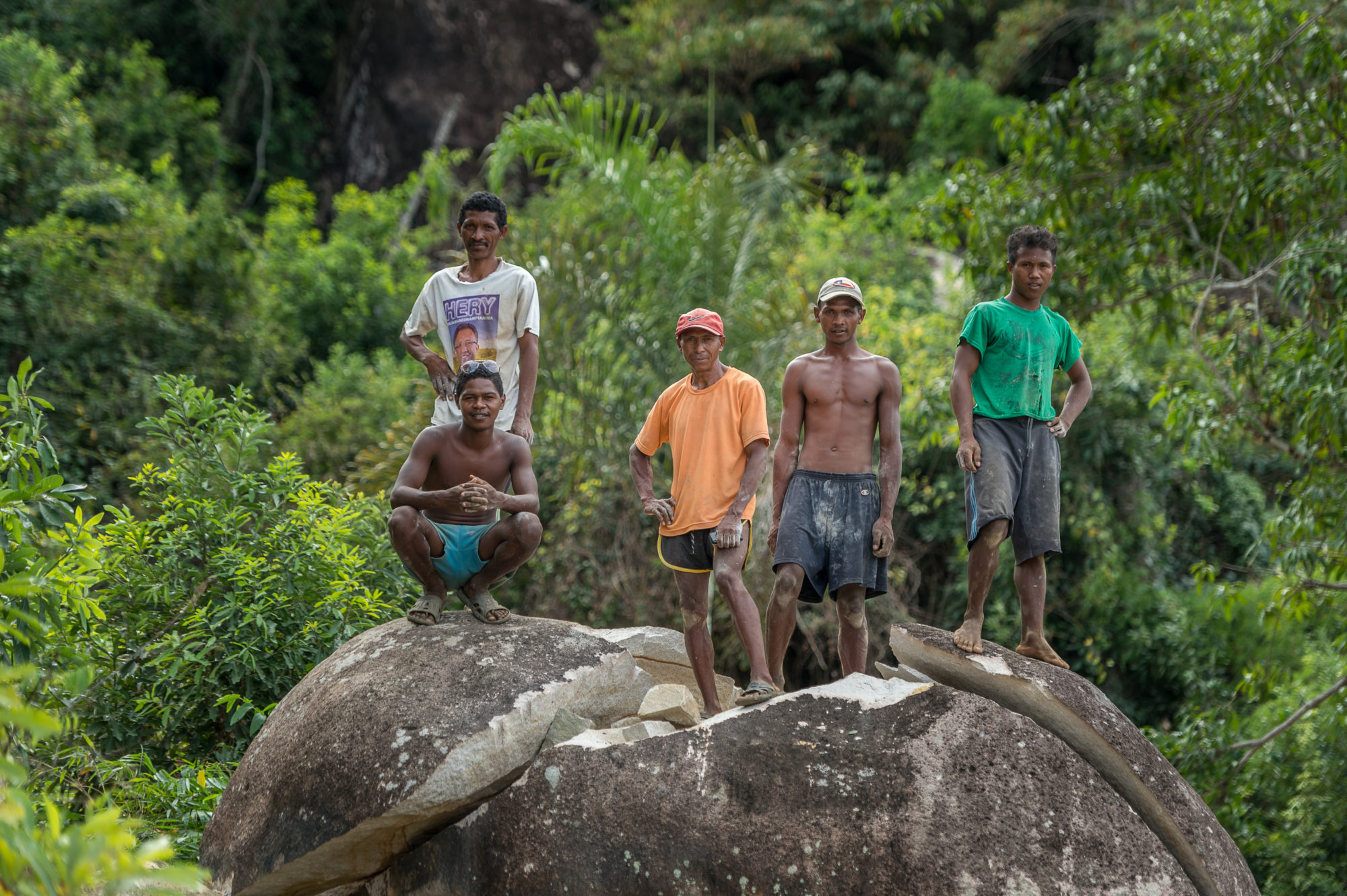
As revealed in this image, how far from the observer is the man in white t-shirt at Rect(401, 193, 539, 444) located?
5.57m

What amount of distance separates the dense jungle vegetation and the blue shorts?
1.32 m

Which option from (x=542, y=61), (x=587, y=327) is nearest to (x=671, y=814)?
(x=587, y=327)

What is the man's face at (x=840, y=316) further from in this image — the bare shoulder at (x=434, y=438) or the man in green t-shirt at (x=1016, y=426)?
the bare shoulder at (x=434, y=438)

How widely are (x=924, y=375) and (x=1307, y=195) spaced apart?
4.05 metres

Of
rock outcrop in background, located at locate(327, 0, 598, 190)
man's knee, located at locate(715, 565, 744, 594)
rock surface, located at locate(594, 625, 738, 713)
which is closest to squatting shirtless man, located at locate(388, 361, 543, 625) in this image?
man's knee, located at locate(715, 565, 744, 594)

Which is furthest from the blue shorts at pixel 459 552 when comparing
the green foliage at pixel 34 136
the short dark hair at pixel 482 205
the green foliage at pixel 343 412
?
the green foliage at pixel 34 136

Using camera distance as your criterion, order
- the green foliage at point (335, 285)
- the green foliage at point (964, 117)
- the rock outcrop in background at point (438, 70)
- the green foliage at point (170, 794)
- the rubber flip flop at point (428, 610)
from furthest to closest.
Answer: the rock outcrop in background at point (438, 70)
the green foliage at point (964, 117)
the green foliage at point (335, 285)
the green foliage at point (170, 794)
the rubber flip flop at point (428, 610)

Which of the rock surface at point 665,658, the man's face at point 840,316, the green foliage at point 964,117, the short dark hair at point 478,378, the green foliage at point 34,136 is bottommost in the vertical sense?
the rock surface at point 665,658

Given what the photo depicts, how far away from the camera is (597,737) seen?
4.68m

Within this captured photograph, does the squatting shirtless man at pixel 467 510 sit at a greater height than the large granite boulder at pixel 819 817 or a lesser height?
greater

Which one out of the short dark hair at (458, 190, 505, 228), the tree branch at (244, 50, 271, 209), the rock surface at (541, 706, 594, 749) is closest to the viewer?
the rock surface at (541, 706, 594, 749)

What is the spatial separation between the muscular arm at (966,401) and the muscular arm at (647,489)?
1348mm

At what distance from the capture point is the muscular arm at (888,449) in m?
4.99

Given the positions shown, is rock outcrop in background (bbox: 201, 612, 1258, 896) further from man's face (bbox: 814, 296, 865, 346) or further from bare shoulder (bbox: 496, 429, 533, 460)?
man's face (bbox: 814, 296, 865, 346)
